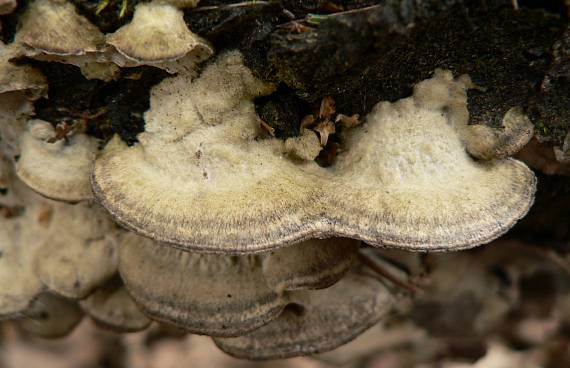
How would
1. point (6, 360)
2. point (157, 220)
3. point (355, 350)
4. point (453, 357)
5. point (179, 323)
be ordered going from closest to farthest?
point (157, 220), point (179, 323), point (355, 350), point (453, 357), point (6, 360)

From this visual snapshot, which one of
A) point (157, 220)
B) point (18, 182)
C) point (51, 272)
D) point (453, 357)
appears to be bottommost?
point (453, 357)

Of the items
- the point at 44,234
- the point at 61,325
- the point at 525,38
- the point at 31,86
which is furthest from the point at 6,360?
the point at 525,38

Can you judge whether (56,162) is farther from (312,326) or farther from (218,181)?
(312,326)

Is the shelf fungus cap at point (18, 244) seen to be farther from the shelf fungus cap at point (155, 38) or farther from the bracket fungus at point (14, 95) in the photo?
the shelf fungus cap at point (155, 38)

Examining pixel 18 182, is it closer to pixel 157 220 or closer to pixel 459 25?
pixel 157 220

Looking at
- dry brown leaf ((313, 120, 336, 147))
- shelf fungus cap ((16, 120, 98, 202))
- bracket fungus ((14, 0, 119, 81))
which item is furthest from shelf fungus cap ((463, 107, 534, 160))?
shelf fungus cap ((16, 120, 98, 202))

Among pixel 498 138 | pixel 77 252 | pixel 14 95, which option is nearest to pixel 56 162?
pixel 14 95

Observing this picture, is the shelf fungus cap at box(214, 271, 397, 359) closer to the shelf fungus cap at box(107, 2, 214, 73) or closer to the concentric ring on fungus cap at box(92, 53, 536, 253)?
the concentric ring on fungus cap at box(92, 53, 536, 253)
